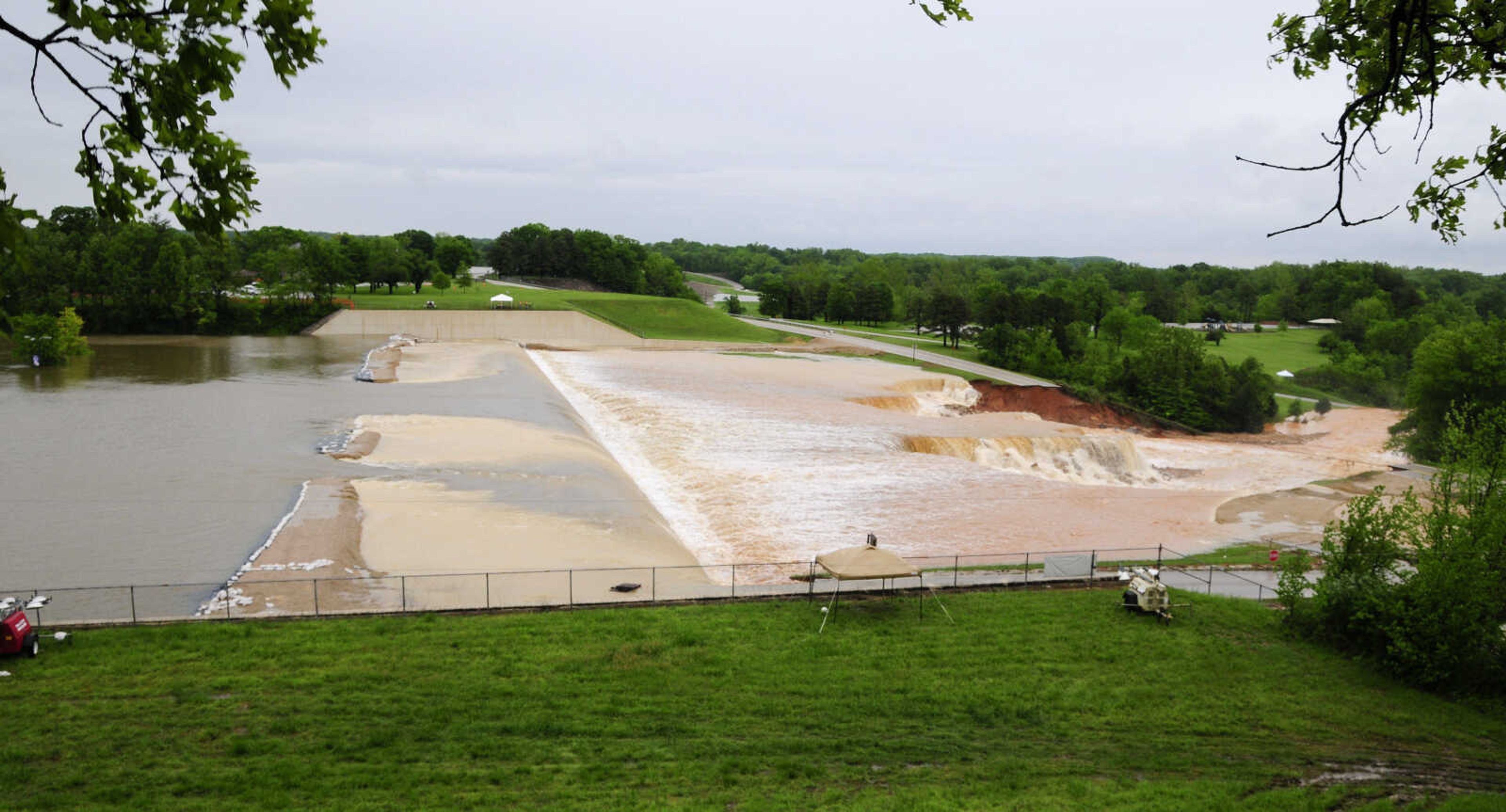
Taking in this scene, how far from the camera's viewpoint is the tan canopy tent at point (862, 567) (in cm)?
1862

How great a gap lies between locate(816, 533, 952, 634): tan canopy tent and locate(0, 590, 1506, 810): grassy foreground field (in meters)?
0.60

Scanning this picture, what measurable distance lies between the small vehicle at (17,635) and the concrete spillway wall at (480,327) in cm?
7774

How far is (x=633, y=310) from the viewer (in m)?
107

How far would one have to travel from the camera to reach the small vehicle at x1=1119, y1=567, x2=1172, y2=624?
766 inches

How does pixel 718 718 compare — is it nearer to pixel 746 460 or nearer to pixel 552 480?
pixel 552 480

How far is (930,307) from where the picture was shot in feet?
348

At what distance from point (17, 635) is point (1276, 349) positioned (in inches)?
4690

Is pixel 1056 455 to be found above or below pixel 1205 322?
below

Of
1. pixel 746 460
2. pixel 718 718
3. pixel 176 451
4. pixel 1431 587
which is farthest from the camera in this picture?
pixel 746 460

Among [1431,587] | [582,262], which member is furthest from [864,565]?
[582,262]

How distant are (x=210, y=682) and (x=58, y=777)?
11.3 ft

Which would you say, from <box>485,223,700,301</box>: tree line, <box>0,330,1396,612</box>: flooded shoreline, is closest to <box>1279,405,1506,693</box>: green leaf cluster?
<box>0,330,1396,612</box>: flooded shoreline

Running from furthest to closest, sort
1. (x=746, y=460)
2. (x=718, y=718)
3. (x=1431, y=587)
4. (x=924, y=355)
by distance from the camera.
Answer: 1. (x=924, y=355)
2. (x=746, y=460)
3. (x=1431, y=587)
4. (x=718, y=718)

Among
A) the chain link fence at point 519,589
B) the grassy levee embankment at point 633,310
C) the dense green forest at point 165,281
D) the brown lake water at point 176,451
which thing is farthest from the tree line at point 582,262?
the chain link fence at point 519,589
